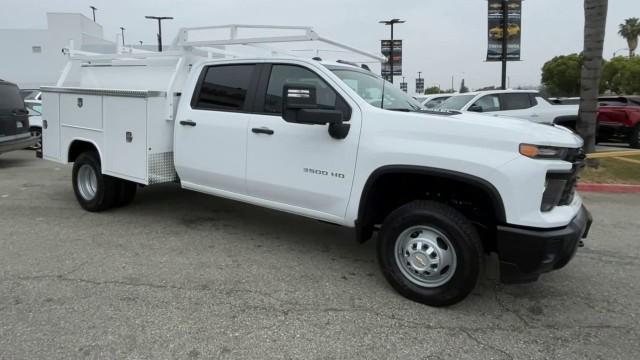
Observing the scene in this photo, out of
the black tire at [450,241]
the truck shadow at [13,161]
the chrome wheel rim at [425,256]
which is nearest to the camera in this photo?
the black tire at [450,241]

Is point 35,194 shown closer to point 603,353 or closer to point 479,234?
point 479,234

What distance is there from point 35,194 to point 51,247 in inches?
123

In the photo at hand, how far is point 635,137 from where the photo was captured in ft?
49.0

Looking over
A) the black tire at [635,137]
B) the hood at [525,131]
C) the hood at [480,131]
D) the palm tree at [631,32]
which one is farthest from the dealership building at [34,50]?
the palm tree at [631,32]

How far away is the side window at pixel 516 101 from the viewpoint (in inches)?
515

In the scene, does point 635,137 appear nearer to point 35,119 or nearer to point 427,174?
point 427,174

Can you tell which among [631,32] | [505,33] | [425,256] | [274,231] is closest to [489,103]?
[505,33]

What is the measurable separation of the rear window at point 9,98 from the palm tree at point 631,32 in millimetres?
79748

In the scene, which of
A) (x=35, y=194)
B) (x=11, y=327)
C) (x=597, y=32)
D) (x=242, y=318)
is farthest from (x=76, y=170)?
(x=597, y=32)

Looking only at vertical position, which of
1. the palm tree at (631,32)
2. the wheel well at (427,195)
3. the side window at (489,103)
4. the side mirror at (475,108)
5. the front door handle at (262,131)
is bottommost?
the wheel well at (427,195)

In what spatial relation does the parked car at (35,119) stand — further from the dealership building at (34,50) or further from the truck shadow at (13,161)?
the dealership building at (34,50)

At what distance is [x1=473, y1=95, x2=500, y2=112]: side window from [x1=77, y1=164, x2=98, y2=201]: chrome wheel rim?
9214 millimetres

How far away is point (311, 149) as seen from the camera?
4418mm

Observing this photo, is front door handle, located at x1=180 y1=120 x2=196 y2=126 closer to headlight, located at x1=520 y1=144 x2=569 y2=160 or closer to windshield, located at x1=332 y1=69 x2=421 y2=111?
windshield, located at x1=332 y1=69 x2=421 y2=111
